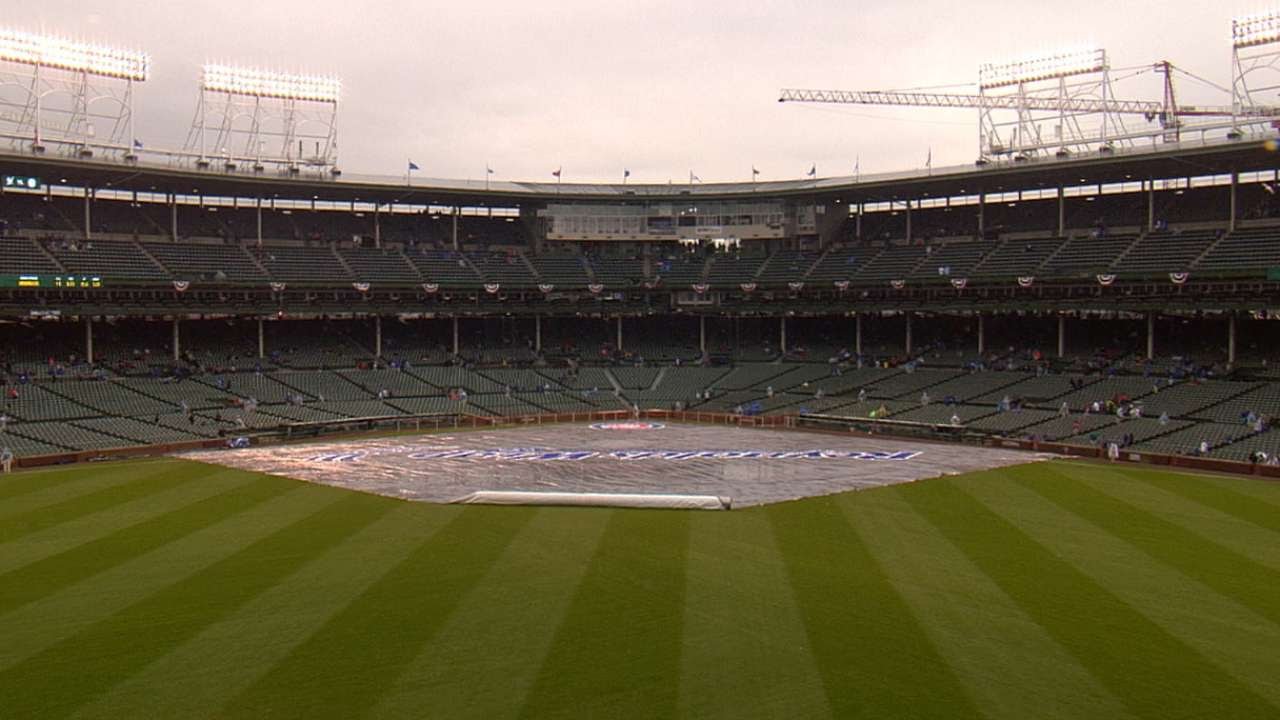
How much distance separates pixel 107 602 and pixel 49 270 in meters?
47.1

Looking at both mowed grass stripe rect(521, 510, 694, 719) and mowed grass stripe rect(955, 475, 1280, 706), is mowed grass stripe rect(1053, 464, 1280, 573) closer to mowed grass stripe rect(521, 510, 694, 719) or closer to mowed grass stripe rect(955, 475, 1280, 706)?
mowed grass stripe rect(955, 475, 1280, 706)

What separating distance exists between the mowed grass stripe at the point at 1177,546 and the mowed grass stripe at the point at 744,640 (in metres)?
9.63

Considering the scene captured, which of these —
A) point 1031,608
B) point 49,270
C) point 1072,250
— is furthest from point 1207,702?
point 49,270

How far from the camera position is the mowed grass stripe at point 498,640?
557 inches

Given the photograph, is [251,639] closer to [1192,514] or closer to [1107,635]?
[1107,635]

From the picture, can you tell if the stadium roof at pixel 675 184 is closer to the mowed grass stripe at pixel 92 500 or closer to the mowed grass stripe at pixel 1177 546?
the mowed grass stripe at pixel 92 500

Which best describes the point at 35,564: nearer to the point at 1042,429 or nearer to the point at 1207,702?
the point at 1207,702

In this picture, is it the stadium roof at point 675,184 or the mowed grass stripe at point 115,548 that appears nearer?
the mowed grass stripe at point 115,548

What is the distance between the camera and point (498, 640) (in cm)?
1678

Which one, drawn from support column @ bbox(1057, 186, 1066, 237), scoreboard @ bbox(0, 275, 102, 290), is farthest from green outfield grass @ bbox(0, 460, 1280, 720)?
support column @ bbox(1057, 186, 1066, 237)

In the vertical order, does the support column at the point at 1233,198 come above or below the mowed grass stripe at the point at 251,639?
above

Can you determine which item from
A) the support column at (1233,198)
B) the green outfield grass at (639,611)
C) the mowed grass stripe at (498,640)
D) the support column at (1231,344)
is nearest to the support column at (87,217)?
the green outfield grass at (639,611)

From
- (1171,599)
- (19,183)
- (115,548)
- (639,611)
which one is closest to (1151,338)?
(1171,599)

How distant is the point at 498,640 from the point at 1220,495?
27580 mm
